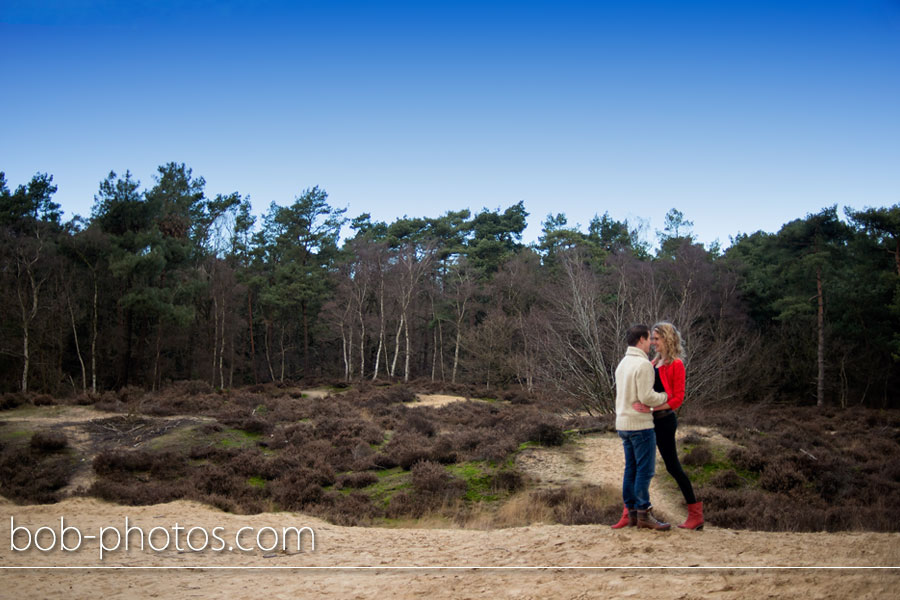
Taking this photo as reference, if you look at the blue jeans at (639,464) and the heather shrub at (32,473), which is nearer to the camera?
the blue jeans at (639,464)

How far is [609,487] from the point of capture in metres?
10.1

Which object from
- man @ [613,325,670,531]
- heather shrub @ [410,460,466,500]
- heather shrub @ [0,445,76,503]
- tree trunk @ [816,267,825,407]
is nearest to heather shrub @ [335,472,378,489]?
heather shrub @ [410,460,466,500]

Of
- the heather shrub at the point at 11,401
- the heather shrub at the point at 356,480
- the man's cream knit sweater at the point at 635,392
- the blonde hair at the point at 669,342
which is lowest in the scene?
the heather shrub at the point at 356,480

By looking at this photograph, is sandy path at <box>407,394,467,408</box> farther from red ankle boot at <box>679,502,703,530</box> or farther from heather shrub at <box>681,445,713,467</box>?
red ankle boot at <box>679,502,703,530</box>

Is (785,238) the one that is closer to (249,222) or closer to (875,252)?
(875,252)

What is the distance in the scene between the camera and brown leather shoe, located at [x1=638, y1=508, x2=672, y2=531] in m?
5.29

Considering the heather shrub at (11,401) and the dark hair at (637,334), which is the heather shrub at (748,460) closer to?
the dark hair at (637,334)

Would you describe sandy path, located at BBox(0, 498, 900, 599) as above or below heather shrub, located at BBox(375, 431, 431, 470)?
above

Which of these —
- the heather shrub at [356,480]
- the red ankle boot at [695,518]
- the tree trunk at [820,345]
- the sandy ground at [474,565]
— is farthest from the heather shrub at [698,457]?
the tree trunk at [820,345]

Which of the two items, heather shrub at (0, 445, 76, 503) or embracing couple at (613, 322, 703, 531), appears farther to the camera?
heather shrub at (0, 445, 76, 503)

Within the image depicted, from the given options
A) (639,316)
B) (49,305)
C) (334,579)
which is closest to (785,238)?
(639,316)

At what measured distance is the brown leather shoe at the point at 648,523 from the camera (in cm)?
529

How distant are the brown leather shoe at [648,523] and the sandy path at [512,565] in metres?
0.08

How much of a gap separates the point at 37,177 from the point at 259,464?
3090 centimetres
